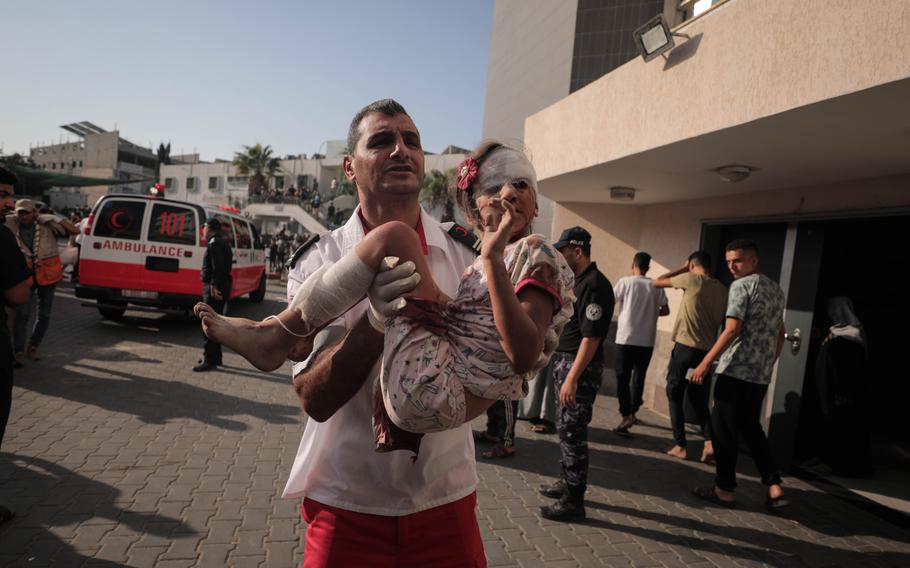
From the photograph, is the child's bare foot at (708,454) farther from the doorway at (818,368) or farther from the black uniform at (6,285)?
the black uniform at (6,285)

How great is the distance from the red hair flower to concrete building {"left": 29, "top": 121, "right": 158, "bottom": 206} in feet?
213

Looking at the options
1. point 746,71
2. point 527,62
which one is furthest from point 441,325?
point 527,62

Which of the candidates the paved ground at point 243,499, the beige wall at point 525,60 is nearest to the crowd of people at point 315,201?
the beige wall at point 525,60

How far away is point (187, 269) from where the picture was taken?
345 inches

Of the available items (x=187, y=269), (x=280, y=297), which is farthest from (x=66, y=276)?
(x=187, y=269)

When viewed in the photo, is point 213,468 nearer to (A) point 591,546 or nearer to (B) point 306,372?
(A) point 591,546

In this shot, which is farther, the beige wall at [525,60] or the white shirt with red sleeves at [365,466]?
the beige wall at [525,60]

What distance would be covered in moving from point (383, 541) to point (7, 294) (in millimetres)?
3529

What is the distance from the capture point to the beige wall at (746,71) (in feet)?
9.92

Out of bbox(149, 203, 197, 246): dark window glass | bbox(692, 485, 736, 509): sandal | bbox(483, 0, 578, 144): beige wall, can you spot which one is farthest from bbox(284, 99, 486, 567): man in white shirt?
bbox(483, 0, 578, 144): beige wall

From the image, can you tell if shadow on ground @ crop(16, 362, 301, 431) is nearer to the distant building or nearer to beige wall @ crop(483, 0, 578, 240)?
beige wall @ crop(483, 0, 578, 240)

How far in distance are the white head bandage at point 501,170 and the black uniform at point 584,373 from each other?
2170 mm

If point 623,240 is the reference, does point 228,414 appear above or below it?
below

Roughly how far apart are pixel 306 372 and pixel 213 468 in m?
3.52
